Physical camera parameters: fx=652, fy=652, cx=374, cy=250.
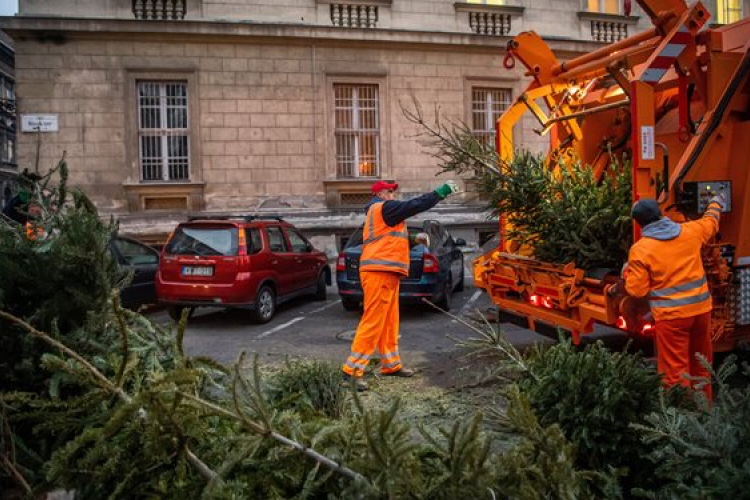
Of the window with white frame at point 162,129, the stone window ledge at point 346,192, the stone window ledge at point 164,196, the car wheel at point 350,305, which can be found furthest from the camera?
the stone window ledge at point 346,192

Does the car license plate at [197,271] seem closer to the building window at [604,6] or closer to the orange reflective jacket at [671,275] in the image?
the orange reflective jacket at [671,275]

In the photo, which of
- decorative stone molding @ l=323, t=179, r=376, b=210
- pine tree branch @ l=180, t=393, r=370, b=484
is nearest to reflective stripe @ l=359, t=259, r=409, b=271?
pine tree branch @ l=180, t=393, r=370, b=484

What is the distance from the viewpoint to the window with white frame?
14898mm

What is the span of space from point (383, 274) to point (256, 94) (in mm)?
10283

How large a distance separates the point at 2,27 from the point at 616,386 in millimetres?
14563

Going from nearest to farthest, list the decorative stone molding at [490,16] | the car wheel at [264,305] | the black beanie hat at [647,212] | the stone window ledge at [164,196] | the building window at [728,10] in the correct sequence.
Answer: the black beanie hat at [647,212], the car wheel at [264,305], the stone window ledge at [164,196], the decorative stone molding at [490,16], the building window at [728,10]

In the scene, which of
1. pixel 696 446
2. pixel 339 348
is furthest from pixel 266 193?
pixel 696 446

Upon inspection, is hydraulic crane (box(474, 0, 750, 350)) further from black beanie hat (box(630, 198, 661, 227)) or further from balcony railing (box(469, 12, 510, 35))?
balcony railing (box(469, 12, 510, 35))

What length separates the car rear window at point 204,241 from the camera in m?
9.27

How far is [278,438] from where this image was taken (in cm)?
218

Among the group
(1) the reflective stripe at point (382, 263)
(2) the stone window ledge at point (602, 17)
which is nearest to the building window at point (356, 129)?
(2) the stone window ledge at point (602, 17)

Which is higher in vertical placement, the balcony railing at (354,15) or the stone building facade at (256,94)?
the balcony railing at (354,15)

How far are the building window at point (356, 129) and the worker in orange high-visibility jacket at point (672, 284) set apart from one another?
12.0 meters

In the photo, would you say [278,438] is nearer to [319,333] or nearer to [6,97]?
[319,333]
